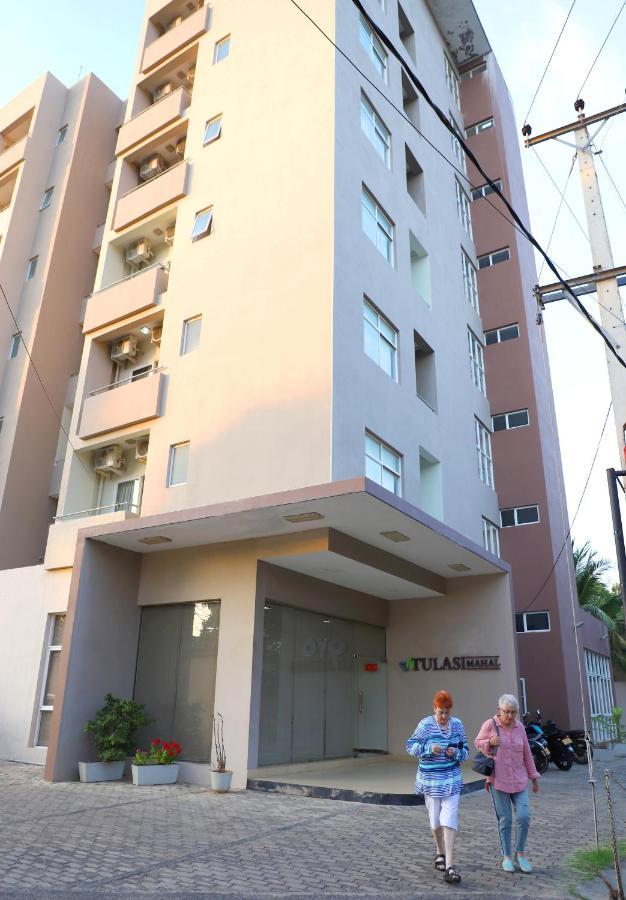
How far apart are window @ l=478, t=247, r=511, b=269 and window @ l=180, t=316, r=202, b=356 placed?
14932 mm

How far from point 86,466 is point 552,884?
13.9 m

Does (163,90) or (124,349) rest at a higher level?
(163,90)

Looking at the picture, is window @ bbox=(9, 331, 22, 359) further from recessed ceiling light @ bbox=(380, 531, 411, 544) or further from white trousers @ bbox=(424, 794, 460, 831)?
white trousers @ bbox=(424, 794, 460, 831)

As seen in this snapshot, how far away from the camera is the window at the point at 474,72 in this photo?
27964 millimetres

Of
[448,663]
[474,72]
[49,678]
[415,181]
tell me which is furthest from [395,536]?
[474,72]

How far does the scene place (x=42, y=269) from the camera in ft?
73.7

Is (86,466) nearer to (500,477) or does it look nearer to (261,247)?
(261,247)

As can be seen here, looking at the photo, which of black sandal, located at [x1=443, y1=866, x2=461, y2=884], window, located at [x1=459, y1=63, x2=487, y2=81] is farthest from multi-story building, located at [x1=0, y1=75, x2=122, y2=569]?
black sandal, located at [x1=443, y1=866, x2=461, y2=884]

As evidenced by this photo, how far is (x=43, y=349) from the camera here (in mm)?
21297

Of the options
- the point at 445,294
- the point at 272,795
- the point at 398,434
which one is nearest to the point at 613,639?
the point at 445,294

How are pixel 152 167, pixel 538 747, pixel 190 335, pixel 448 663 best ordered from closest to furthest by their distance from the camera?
pixel 538 747
pixel 190 335
pixel 448 663
pixel 152 167

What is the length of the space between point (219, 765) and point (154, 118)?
1691 centimetres

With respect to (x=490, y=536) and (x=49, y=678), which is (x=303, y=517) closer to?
(x=49, y=678)

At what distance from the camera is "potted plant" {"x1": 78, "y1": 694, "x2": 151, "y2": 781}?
41.0 ft
